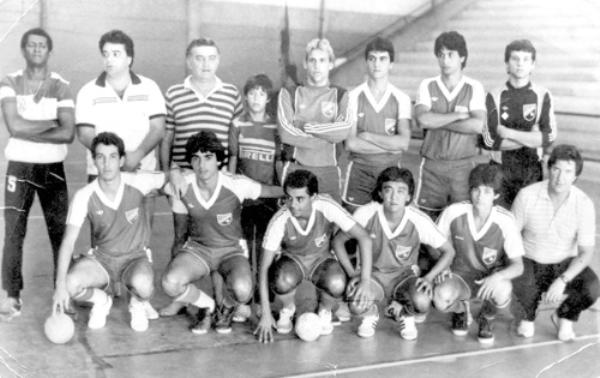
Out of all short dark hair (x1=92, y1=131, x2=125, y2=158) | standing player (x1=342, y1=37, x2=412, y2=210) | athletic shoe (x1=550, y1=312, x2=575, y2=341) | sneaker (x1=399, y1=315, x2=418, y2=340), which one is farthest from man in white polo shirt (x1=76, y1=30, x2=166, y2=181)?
athletic shoe (x1=550, y1=312, x2=575, y2=341)

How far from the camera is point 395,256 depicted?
3352 mm

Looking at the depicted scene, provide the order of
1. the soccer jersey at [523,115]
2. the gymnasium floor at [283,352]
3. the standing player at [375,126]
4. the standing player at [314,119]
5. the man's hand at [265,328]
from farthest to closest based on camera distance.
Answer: the soccer jersey at [523,115] → the standing player at [375,126] → the standing player at [314,119] → the man's hand at [265,328] → the gymnasium floor at [283,352]

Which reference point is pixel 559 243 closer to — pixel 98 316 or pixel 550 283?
pixel 550 283

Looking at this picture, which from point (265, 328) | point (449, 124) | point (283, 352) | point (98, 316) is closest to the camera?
point (283, 352)

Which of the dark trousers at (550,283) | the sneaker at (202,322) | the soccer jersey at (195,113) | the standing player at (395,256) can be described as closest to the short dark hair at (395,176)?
the standing player at (395,256)

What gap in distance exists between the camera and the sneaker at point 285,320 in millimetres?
3215

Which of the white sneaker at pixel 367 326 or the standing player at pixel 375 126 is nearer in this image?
the white sneaker at pixel 367 326

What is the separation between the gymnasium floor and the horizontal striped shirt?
1.26 feet

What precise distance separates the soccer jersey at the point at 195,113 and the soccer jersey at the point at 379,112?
67 centimetres

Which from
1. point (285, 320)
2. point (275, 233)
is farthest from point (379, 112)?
point (285, 320)

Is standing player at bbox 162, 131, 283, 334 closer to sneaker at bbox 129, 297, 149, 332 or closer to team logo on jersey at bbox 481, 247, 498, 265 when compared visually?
sneaker at bbox 129, 297, 149, 332

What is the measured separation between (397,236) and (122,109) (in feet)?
5.05

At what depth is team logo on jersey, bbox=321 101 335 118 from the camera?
11.4ft

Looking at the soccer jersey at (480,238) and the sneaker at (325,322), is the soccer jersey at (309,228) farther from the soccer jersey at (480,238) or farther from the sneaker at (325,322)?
the soccer jersey at (480,238)
